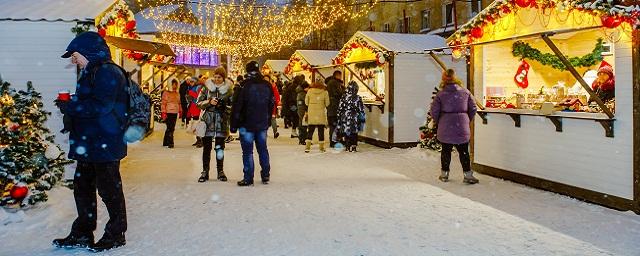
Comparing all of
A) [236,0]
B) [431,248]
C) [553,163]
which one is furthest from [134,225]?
[236,0]

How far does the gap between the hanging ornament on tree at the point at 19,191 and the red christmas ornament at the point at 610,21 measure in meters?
6.60

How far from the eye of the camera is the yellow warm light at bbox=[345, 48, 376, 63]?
14062 millimetres

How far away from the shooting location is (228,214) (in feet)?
20.3

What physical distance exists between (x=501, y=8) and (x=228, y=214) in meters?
5.00

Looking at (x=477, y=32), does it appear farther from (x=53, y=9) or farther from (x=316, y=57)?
(x=316, y=57)

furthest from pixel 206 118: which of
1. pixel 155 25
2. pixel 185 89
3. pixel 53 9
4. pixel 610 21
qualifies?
pixel 155 25

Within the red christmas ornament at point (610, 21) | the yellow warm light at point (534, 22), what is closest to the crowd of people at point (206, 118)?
the yellow warm light at point (534, 22)

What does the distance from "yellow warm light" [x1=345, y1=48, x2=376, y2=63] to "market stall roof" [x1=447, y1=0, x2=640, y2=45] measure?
460 centimetres

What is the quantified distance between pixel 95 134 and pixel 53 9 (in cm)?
466

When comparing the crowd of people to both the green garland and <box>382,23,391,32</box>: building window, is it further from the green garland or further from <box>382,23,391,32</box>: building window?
<box>382,23,391,32</box>: building window

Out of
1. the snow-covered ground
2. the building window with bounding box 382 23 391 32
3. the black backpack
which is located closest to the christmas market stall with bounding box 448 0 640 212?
the snow-covered ground

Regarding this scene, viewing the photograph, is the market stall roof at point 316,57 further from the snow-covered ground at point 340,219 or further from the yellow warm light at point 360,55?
the snow-covered ground at point 340,219

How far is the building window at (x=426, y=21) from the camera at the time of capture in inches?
1261

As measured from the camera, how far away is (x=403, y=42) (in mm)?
13625
